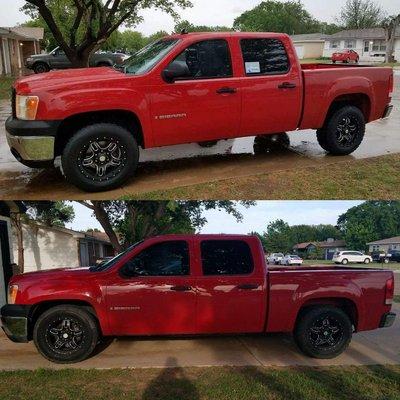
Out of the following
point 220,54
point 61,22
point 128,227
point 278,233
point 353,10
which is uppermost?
point 353,10

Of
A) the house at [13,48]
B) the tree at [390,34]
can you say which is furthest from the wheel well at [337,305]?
the tree at [390,34]

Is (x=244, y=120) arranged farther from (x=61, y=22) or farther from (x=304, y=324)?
(x=61, y=22)

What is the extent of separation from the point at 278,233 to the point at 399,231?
16.9 metres

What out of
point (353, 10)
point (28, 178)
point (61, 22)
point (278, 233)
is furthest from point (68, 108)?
point (353, 10)

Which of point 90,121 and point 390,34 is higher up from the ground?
point 390,34

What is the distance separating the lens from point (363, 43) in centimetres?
6338

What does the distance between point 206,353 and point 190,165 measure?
2990 millimetres

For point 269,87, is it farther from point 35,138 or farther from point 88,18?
point 88,18

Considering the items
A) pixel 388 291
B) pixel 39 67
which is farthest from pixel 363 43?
pixel 388 291

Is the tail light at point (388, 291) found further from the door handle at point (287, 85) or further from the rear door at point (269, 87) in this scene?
the door handle at point (287, 85)

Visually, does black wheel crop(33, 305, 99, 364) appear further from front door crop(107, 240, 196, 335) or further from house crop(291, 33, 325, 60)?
house crop(291, 33, 325, 60)

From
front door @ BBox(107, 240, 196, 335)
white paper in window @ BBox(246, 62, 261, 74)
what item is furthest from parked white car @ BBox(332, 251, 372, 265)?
front door @ BBox(107, 240, 196, 335)

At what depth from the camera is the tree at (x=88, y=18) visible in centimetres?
2011

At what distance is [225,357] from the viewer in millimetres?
5582
